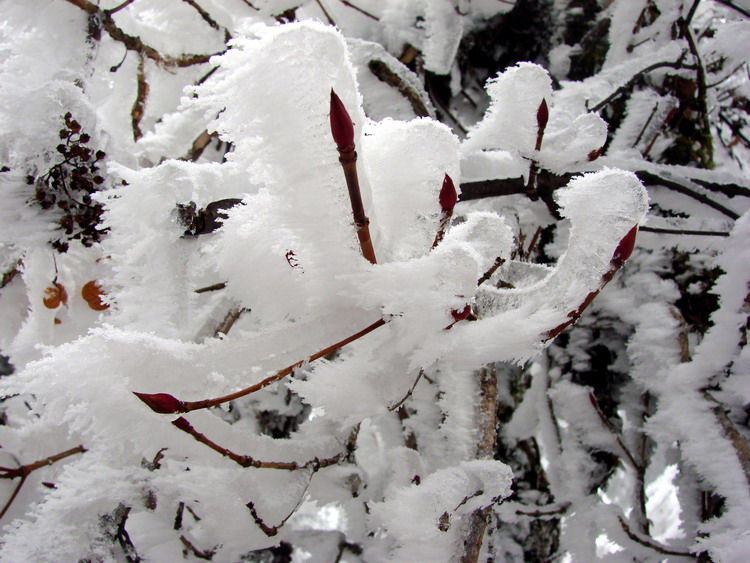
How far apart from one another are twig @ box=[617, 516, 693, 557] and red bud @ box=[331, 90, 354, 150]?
1276mm

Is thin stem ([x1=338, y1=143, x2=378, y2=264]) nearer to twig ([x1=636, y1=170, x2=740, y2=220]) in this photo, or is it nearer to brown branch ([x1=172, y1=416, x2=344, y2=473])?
brown branch ([x1=172, y1=416, x2=344, y2=473])

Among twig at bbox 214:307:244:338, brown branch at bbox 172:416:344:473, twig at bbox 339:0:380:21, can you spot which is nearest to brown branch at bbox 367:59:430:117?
twig at bbox 339:0:380:21

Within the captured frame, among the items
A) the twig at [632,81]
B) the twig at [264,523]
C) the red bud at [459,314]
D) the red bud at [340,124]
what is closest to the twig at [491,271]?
the red bud at [459,314]

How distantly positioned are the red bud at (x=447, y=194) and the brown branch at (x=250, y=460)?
345mm

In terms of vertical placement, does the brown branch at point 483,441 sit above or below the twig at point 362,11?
below

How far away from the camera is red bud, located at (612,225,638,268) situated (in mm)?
454

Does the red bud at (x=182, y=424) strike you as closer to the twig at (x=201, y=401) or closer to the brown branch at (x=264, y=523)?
the twig at (x=201, y=401)

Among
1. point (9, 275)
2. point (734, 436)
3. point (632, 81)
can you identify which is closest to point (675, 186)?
point (632, 81)

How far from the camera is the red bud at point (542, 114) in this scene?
73 centimetres

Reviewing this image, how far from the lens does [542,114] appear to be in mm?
743

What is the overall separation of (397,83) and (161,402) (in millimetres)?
1177

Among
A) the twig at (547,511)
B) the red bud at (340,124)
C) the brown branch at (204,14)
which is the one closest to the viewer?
the red bud at (340,124)

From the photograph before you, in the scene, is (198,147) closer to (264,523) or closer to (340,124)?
(264,523)

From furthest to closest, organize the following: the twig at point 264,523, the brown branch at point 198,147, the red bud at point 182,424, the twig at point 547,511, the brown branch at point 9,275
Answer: the twig at point 547,511 → the brown branch at point 198,147 → the brown branch at point 9,275 → the twig at point 264,523 → the red bud at point 182,424
